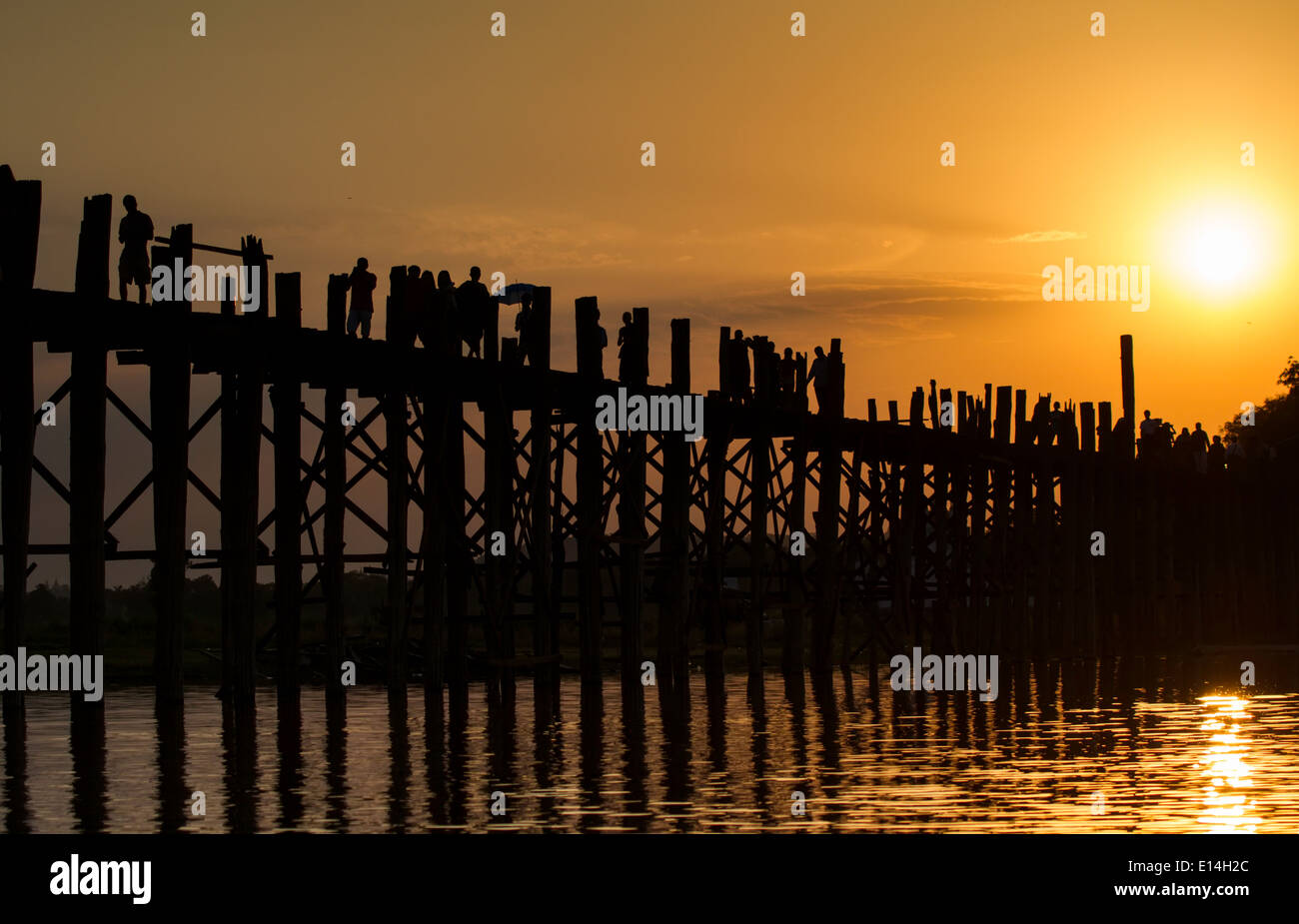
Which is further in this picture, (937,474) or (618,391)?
(937,474)

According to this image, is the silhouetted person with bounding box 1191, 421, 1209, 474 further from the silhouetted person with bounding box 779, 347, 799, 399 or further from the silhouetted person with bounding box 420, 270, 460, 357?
the silhouetted person with bounding box 420, 270, 460, 357

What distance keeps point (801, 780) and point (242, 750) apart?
4287 mm

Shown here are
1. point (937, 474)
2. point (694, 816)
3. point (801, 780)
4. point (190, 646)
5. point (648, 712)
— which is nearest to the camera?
point (694, 816)

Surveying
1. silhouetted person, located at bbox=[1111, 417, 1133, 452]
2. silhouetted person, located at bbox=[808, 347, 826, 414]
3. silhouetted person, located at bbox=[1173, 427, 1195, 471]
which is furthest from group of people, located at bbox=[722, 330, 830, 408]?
silhouetted person, located at bbox=[1173, 427, 1195, 471]

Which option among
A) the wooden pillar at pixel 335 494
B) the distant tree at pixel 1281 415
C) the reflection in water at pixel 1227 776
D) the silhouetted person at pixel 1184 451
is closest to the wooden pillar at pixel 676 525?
the wooden pillar at pixel 335 494

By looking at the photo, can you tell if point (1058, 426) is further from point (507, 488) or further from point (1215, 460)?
point (507, 488)

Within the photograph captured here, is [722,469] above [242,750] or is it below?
above

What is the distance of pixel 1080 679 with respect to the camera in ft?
84.4

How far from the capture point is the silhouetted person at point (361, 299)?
782 inches

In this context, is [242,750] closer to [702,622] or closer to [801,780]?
[801,780]

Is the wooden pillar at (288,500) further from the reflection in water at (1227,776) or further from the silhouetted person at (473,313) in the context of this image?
the reflection in water at (1227,776)

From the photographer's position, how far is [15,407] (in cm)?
1461
